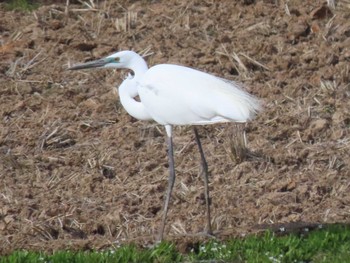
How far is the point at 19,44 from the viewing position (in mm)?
12492

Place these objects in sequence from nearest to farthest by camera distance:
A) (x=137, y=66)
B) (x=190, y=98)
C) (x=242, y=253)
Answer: (x=242, y=253) < (x=190, y=98) < (x=137, y=66)

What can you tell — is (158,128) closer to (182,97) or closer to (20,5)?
(182,97)

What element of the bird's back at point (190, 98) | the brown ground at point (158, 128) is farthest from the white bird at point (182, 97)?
the brown ground at point (158, 128)

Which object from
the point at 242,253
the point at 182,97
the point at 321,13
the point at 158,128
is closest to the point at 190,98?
the point at 182,97

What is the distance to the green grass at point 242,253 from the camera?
7.98 metres

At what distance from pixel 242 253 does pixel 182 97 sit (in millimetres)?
1333

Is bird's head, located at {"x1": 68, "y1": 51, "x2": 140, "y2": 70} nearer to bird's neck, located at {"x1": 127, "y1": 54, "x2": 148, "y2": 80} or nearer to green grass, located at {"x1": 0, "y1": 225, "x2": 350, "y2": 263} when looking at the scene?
bird's neck, located at {"x1": 127, "y1": 54, "x2": 148, "y2": 80}

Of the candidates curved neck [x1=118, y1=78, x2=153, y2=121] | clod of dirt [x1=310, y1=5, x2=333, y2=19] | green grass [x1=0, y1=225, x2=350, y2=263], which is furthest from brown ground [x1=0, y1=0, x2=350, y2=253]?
curved neck [x1=118, y1=78, x2=153, y2=121]

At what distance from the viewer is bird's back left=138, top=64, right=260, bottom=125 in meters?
8.50

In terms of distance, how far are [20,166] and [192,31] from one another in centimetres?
306

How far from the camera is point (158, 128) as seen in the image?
1107 centimetres

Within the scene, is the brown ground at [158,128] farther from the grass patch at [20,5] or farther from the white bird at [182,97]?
the white bird at [182,97]

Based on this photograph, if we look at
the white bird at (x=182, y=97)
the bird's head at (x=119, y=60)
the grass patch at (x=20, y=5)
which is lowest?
the grass patch at (x=20, y=5)

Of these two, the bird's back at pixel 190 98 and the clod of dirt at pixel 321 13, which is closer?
the bird's back at pixel 190 98
